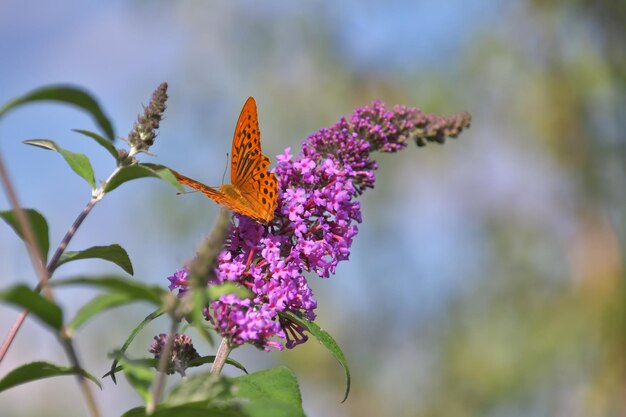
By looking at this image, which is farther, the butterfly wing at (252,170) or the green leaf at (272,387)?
the butterfly wing at (252,170)

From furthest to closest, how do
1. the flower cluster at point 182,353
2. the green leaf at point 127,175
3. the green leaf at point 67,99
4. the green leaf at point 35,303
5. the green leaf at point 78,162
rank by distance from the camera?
the flower cluster at point 182,353 → the green leaf at point 78,162 → the green leaf at point 127,175 → the green leaf at point 67,99 → the green leaf at point 35,303

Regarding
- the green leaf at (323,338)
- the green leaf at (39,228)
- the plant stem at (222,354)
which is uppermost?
the green leaf at (323,338)

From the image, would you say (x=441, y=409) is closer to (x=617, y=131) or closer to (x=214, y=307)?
(x=617, y=131)

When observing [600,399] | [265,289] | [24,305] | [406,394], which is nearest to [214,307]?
[265,289]

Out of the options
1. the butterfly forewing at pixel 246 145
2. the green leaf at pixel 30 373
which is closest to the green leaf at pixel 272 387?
the green leaf at pixel 30 373

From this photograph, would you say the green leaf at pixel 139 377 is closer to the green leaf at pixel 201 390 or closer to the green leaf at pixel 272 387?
the green leaf at pixel 201 390

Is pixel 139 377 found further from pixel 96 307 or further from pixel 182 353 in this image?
pixel 182 353

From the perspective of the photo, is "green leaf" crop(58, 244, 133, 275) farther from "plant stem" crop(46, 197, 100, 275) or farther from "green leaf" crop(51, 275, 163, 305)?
"green leaf" crop(51, 275, 163, 305)

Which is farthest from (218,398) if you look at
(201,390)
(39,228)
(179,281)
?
(179,281)
